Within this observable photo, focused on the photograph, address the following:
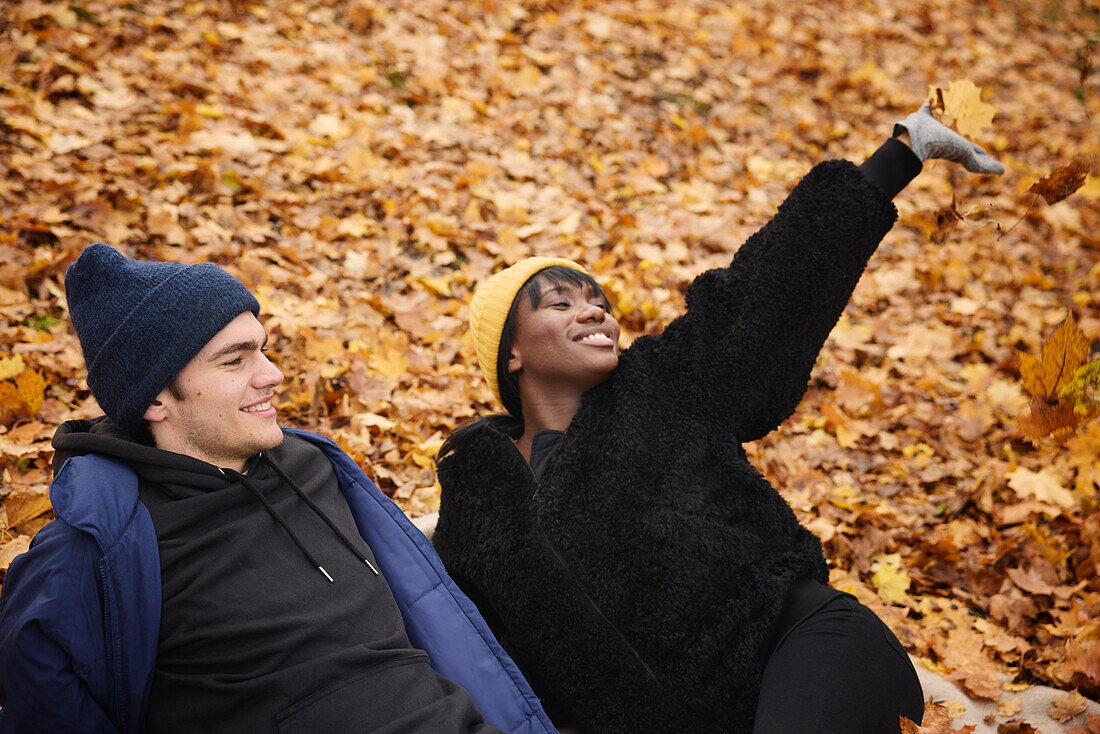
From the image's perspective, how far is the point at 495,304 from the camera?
2.61 metres

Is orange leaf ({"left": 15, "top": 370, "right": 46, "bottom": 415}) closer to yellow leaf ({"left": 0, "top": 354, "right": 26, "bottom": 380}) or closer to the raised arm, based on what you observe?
yellow leaf ({"left": 0, "top": 354, "right": 26, "bottom": 380})

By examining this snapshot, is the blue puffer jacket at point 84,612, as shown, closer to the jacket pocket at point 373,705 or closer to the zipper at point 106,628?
the zipper at point 106,628

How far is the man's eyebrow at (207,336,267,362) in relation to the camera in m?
1.96

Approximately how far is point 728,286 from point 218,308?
1530 millimetres

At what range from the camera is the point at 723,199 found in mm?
5348

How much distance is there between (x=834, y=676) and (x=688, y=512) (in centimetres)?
57

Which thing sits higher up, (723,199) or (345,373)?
(723,199)

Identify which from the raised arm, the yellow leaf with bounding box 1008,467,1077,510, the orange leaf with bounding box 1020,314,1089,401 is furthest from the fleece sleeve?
the yellow leaf with bounding box 1008,467,1077,510

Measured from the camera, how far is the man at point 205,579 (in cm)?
161

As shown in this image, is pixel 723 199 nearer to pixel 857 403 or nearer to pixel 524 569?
pixel 857 403

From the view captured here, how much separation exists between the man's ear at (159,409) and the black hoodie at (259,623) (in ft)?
0.31

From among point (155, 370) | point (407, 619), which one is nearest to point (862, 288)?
point (407, 619)

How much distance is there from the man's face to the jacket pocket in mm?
671

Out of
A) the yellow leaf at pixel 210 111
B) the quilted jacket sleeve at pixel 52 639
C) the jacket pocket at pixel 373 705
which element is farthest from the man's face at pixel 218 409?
the yellow leaf at pixel 210 111
